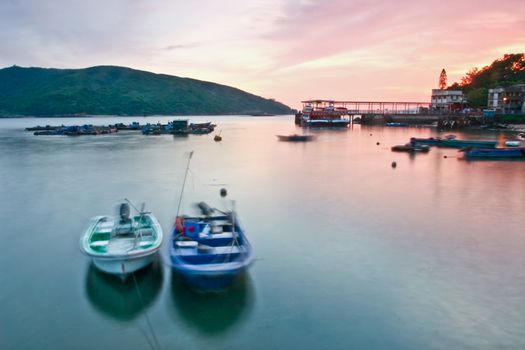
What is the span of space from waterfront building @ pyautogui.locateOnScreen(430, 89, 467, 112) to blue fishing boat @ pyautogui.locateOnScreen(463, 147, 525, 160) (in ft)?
207

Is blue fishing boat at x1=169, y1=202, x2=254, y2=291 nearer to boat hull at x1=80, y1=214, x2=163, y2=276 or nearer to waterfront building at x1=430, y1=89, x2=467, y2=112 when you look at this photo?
boat hull at x1=80, y1=214, x2=163, y2=276

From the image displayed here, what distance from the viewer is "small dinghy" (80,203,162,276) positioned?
1095 centimetres

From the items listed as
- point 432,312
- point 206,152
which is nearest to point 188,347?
point 432,312

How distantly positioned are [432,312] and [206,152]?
1529 inches

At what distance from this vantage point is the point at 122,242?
1210cm

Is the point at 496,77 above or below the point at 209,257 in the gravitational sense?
above

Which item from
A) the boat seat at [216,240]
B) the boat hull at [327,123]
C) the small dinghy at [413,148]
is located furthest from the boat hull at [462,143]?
the boat hull at [327,123]

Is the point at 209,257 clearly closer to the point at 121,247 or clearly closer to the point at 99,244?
the point at 121,247

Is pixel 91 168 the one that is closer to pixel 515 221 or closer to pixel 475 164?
pixel 515 221

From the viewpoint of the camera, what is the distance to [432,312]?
10102 millimetres

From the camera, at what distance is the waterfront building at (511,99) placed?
275 feet

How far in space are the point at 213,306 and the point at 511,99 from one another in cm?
9392

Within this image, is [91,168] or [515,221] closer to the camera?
[515,221]

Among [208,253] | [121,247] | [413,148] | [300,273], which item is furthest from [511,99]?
[121,247]
